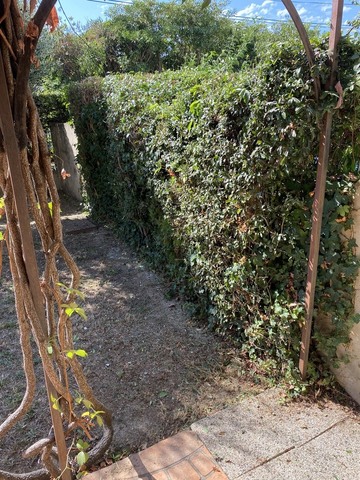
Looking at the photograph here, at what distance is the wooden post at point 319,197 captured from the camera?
1727mm

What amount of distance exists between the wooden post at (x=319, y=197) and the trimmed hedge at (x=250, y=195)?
6cm

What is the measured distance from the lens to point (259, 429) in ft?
6.93

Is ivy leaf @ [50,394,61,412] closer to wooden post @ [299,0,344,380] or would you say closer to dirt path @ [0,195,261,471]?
dirt path @ [0,195,261,471]

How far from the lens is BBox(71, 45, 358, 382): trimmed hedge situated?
2.01 metres

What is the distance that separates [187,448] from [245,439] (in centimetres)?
33

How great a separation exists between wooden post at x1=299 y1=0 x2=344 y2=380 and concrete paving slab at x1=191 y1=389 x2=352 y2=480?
250 mm

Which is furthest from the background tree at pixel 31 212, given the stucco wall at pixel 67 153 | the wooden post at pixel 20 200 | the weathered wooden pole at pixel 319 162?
the stucco wall at pixel 67 153

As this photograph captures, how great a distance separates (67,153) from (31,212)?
22.6 feet

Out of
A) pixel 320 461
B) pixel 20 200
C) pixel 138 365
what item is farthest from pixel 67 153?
pixel 320 461

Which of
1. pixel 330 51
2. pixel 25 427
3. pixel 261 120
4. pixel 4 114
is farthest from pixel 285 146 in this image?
pixel 25 427

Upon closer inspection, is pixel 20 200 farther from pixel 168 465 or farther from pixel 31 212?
pixel 168 465

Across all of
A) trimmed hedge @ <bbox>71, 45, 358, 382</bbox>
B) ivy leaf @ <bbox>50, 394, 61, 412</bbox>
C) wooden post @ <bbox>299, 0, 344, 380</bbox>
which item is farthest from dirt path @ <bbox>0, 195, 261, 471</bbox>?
ivy leaf @ <bbox>50, 394, 61, 412</bbox>

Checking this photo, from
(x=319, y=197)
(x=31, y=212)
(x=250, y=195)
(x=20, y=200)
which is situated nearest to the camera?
(x=20, y=200)

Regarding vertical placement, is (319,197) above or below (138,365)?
above
